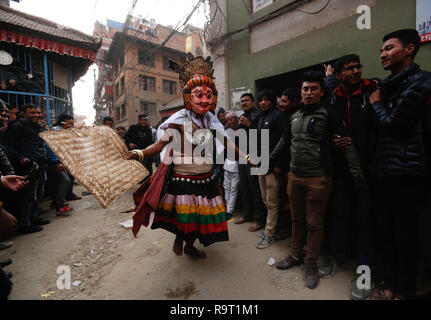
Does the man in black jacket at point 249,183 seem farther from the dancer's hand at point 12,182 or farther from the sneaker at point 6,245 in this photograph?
the sneaker at point 6,245

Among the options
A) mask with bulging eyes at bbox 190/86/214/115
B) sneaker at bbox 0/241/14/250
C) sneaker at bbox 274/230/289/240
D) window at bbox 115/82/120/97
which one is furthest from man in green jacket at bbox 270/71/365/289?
window at bbox 115/82/120/97

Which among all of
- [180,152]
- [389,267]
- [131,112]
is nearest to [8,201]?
[180,152]

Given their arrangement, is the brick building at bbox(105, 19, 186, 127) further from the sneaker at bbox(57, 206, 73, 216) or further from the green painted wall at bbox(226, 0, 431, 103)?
the sneaker at bbox(57, 206, 73, 216)

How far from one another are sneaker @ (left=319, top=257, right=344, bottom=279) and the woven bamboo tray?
2.26 m

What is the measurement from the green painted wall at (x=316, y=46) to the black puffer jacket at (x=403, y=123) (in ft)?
4.38

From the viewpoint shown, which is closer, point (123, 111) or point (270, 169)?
point (270, 169)

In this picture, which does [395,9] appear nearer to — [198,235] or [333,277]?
[333,277]

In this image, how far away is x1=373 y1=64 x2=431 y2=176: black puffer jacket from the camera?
1672 millimetres

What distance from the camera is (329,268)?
2385 mm

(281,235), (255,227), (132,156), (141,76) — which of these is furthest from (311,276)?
(141,76)

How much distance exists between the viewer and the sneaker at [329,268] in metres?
2.34

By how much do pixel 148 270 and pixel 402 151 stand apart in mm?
2942

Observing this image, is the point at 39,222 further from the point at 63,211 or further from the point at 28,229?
the point at 63,211

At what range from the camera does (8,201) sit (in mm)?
3771
